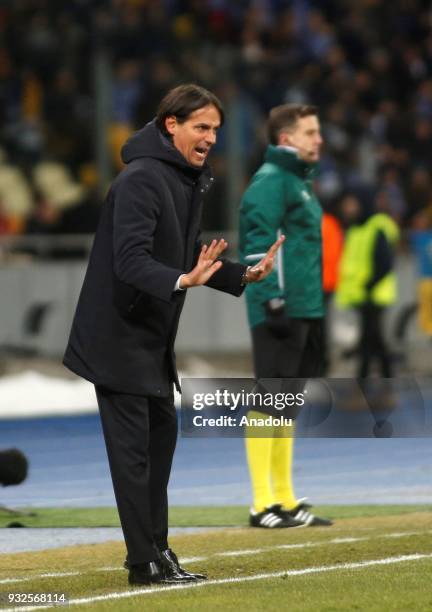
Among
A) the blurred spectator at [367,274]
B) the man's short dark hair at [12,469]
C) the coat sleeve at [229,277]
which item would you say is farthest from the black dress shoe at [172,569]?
the blurred spectator at [367,274]

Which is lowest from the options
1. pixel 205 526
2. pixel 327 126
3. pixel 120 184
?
pixel 205 526

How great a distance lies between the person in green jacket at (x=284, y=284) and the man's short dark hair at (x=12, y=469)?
126 centimetres

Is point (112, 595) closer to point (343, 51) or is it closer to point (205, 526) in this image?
point (205, 526)

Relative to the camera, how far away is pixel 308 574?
7.56 meters

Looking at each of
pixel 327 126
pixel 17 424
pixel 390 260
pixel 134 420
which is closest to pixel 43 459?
pixel 17 424

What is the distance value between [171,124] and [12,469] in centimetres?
300

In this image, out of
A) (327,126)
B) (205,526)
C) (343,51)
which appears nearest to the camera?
(205,526)

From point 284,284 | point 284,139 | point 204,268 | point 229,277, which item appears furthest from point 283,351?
point 204,268

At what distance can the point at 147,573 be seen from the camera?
7238mm

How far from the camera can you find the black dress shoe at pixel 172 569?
24.0ft

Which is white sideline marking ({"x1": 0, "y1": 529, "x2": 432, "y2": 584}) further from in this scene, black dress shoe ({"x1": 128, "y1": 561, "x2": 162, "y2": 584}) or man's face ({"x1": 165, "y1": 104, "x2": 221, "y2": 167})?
man's face ({"x1": 165, "y1": 104, "x2": 221, "y2": 167})

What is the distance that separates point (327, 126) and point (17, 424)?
9.22 m

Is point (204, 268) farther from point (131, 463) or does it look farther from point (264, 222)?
point (264, 222)

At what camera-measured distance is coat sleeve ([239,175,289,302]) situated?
965 cm
